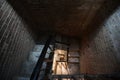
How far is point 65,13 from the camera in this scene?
5055 millimetres

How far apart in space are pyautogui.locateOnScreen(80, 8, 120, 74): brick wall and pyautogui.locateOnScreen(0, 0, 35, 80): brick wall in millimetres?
2978

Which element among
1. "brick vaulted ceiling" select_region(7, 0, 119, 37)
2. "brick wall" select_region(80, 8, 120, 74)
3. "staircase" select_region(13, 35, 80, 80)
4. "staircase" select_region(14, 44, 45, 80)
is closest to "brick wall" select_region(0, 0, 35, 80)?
"staircase" select_region(14, 44, 45, 80)

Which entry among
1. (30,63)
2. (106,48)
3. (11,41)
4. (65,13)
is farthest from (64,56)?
(11,41)

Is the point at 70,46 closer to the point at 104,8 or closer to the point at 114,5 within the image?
the point at 104,8

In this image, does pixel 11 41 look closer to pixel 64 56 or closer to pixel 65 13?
pixel 65 13

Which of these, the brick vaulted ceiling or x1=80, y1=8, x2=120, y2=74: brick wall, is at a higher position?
the brick vaulted ceiling

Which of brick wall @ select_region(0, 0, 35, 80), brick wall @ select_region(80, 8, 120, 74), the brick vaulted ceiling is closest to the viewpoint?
brick wall @ select_region(80, 8, 120, 74)

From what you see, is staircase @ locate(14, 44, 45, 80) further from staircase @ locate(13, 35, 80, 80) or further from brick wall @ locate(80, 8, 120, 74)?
brick wall @ locate(80, 8, 120, 74)

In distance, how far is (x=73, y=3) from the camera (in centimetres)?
446

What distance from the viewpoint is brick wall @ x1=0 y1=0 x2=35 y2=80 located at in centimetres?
368

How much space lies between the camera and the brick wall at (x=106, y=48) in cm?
334

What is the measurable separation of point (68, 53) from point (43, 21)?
2.25 meters

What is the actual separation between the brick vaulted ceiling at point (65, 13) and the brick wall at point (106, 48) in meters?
0.48

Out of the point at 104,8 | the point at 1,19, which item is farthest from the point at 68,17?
the point at 1,19
